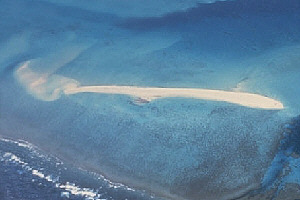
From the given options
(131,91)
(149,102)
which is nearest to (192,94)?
(149,102)

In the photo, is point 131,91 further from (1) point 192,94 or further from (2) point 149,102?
(1) point 192,94

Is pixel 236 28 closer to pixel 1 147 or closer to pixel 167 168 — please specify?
pixel 167 168

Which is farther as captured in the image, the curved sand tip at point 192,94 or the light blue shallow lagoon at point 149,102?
the curved sand tip at point 192,94

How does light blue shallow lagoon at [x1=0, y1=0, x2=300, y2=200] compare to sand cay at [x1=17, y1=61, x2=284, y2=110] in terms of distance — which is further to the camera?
sand cay at [x1=17, y1=61, x2=284, y2=110]

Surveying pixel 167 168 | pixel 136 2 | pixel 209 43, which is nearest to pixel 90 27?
pixel 136 2
